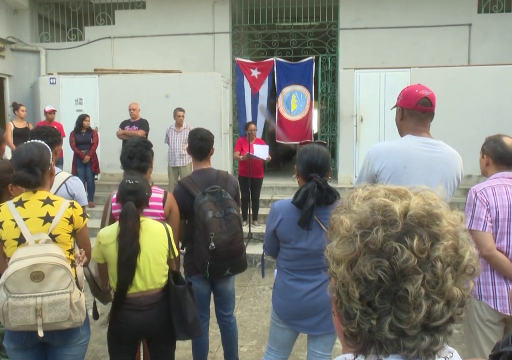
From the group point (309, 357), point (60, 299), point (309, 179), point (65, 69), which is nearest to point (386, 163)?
point (309, 179)

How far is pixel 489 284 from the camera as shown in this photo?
2742mm

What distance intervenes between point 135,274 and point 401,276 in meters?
1.72

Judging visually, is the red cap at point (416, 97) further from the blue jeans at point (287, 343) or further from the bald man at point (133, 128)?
the bald man at point (133, 128)

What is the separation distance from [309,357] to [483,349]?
101cm

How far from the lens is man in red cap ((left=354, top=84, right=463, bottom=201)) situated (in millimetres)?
2664

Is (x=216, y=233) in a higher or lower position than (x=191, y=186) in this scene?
lower

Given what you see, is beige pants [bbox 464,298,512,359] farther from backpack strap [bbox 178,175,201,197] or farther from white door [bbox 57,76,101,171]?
white door [bbox 57,76,101,171]

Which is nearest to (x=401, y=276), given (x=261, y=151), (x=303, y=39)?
(x=261, y=151)

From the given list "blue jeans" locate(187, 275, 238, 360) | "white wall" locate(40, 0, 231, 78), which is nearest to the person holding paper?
"white wall" locate(40, 0, 231, 78)

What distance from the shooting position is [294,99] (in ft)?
31.2

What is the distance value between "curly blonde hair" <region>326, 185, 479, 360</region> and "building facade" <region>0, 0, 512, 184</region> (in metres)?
8.15

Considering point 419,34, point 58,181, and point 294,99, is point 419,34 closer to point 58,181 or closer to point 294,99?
point 294,99

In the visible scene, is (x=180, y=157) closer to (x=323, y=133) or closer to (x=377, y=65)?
(x=323, y=133)

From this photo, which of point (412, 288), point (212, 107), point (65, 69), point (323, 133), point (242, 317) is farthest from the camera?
point (65, 69)
